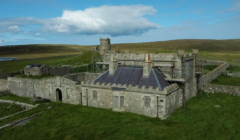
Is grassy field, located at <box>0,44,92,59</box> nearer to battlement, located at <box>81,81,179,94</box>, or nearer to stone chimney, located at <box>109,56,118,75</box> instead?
stone chimney, located at <box>109,56,118,75</box>

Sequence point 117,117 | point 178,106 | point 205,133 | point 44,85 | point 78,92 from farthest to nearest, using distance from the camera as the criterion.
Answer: point 44,85 → point 78,92 → point 178,106 → point 117,117 → point 205,133

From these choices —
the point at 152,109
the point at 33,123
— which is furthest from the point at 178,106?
the point at 33,123

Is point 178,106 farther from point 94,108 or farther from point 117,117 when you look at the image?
point 94,108

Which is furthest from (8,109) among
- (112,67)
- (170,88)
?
(170,88)

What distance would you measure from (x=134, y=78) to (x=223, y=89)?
14.8m

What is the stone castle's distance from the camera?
21.1 m

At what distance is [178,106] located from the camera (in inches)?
950

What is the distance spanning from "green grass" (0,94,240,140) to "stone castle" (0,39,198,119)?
43.6 inches

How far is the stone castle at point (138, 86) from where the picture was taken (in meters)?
21.1

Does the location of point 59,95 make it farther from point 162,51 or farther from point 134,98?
point 162,51

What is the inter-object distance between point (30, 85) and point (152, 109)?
858 inches

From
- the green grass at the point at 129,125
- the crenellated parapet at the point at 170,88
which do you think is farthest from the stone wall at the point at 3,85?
the crenellated parapet at the point at 170,88

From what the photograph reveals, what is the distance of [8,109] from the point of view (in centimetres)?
2761

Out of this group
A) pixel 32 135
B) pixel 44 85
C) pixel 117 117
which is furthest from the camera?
pixel 44 85
